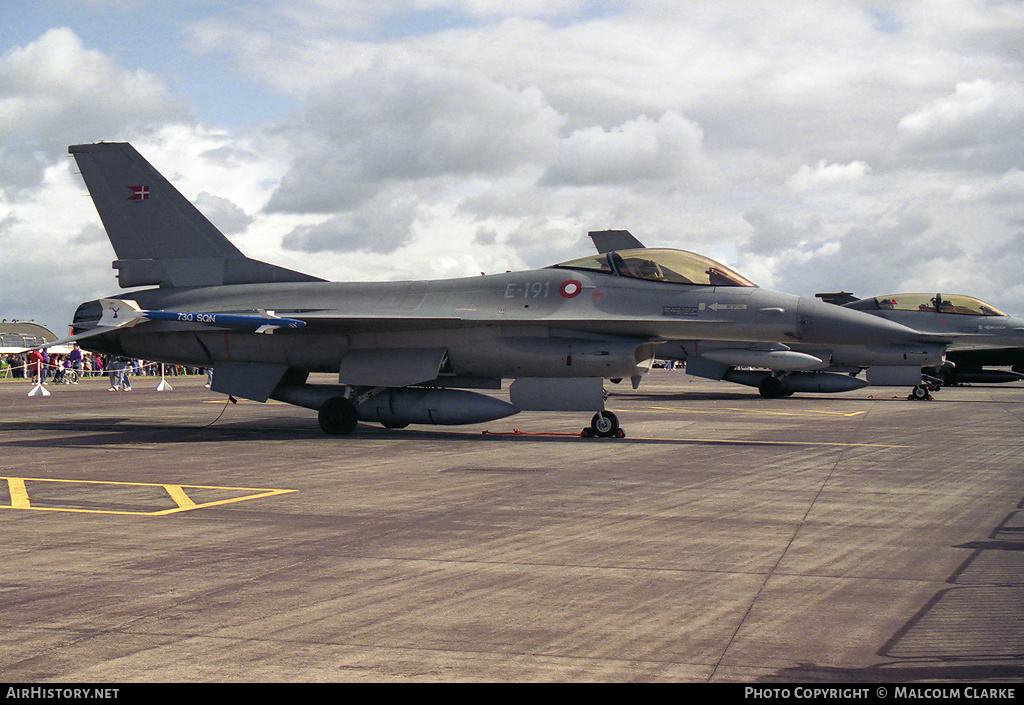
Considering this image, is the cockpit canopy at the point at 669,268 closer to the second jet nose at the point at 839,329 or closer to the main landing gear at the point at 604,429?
the second jet nose at the point at 839,329

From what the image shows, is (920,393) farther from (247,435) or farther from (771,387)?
(247,435)

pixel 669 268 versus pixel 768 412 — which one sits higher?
pixel 669 268

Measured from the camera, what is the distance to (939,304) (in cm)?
2908

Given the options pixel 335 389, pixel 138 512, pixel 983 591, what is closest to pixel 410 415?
pixel 335 389

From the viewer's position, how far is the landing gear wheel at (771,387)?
95.5 ft

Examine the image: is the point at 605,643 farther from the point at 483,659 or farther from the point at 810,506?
Answer: the point at 810,506

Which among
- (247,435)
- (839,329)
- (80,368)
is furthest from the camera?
(80,368)

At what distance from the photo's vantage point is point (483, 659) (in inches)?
163

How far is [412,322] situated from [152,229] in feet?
19.4

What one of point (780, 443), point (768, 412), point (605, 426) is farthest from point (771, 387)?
point (605, 426)

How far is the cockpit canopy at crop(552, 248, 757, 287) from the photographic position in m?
15.2

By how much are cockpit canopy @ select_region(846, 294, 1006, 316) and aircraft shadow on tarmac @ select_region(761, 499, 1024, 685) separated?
25048mm

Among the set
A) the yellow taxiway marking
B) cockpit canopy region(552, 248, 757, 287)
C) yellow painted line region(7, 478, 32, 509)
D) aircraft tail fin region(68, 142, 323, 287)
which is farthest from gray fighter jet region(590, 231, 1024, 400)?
yellow painted line region(7, 478, 32, 509)

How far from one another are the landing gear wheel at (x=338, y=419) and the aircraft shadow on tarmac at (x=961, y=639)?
11353 millimetres
